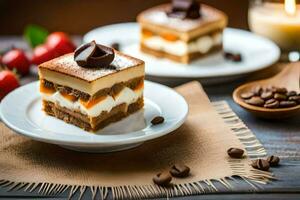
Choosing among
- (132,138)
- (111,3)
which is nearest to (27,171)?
(132,138)

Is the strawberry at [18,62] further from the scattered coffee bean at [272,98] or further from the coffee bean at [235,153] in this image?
the coffee bean at [235,153]

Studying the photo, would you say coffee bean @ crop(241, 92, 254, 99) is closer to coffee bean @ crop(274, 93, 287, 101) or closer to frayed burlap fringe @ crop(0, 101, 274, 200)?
coffee bean @ crop(274, 93, 287, 101)

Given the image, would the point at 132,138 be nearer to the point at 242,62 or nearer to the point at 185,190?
Answer: the point at 185,190

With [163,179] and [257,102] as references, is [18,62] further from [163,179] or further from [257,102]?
[163,179]

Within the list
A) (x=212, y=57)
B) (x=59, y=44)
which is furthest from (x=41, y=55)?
(x=212, y=57)

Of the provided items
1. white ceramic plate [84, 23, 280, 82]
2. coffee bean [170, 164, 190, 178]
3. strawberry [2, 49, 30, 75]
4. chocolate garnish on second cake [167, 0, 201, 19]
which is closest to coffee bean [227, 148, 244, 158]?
coffee bean [170, 164, 190, 178]

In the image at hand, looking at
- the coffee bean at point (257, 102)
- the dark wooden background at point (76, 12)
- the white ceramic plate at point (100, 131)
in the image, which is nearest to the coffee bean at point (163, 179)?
the white ceramic plate at point (100, 131)
